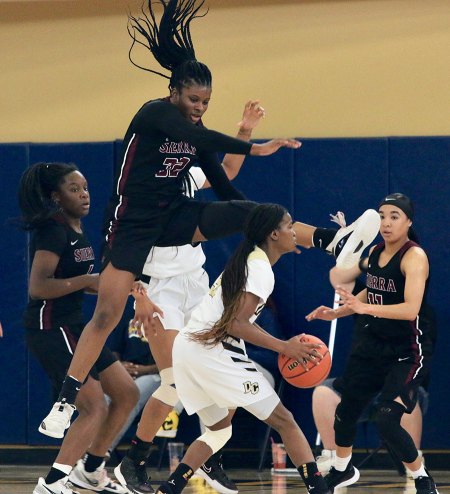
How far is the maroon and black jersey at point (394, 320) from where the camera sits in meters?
6.98

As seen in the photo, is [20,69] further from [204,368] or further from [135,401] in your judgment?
[204,368]

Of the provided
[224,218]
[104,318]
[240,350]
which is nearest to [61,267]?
[104,318]

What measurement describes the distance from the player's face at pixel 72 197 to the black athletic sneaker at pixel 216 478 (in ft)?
5.60

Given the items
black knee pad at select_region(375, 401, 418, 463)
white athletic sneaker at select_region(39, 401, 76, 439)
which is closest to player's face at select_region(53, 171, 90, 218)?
white athletic sneaker at select_region(39, 401, 76, 439)

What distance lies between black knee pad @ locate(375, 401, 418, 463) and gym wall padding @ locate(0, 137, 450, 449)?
2.37 metres

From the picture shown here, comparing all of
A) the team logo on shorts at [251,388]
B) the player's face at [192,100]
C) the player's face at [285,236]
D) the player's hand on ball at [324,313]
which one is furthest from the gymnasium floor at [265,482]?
the player's face at [192,100]

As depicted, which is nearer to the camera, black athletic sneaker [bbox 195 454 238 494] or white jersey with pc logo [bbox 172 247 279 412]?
white jersey with pc logo [bbox 172 247 279 412]

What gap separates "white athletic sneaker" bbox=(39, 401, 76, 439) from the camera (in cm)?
602

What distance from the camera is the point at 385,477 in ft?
27.9

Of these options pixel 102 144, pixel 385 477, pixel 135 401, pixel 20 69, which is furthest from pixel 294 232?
pixel 20 69

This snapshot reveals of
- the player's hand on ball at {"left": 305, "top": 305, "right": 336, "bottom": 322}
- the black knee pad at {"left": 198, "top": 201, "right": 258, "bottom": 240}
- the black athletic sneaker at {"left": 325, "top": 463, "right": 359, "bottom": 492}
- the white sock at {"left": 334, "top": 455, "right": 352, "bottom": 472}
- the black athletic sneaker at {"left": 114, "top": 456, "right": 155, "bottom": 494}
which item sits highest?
the black knee pad at {"left": 198, "top": 201, "right": 258, "bottom": 240}

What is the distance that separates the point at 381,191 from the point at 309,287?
0.96 m

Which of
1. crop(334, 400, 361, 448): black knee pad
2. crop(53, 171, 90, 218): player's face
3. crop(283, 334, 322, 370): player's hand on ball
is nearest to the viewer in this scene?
crop(283, 334, 322, 370): player's hand on ball

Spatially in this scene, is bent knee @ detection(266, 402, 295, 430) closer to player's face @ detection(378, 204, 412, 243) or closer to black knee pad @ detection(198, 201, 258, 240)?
black knee pad @ detection(198, 201, 258, 240)
